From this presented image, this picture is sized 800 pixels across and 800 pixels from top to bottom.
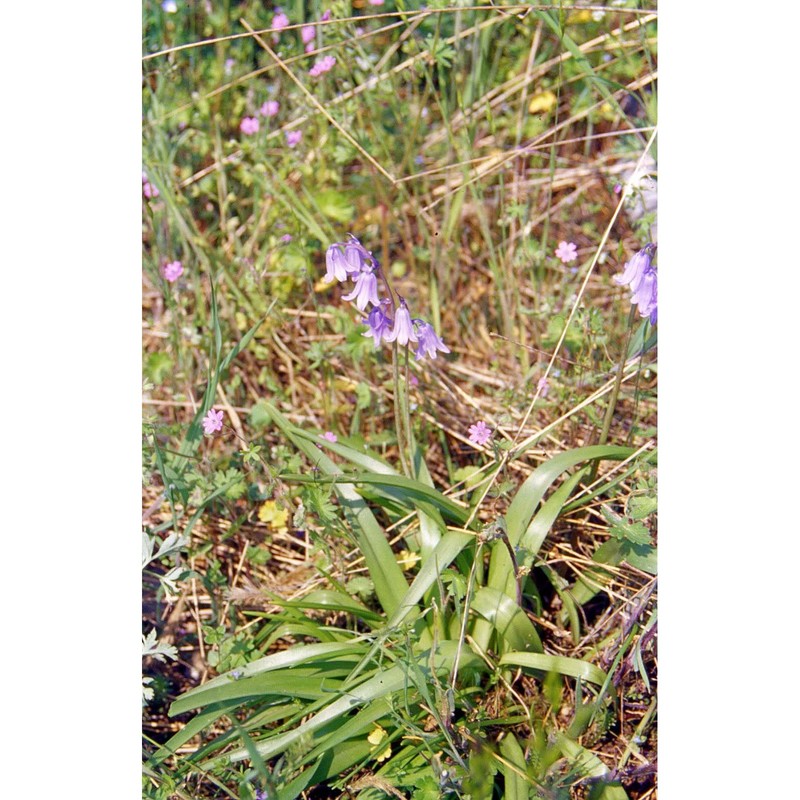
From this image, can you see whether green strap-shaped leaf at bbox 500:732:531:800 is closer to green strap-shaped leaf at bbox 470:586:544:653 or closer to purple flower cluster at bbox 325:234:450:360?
green strap-shaped leaf at bbox 470:586:544:653

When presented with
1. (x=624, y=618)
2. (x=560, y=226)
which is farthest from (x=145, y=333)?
(x=624, y=618)

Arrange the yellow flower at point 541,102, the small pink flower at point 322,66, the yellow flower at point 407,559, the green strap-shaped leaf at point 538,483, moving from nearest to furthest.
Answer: the green strap-shaped leaf at point 538,483, the yellow flower at point 407,559, the small pink flower at point 322,66, the yellow flower at point 541,102

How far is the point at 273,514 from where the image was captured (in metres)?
2.03

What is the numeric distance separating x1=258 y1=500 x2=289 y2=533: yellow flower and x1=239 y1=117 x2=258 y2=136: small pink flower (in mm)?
1236

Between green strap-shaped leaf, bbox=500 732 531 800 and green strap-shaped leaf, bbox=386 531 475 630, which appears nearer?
green strap-shaped leaf, bbox=500 732 531 800

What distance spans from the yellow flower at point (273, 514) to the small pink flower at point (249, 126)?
48.7 inches

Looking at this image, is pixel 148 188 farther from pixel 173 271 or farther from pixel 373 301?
pixel 373 301

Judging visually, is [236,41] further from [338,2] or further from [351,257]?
[351,257]

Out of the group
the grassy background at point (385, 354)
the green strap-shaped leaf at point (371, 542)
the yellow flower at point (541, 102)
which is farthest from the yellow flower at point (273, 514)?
the yellow flower at point (541, 102)

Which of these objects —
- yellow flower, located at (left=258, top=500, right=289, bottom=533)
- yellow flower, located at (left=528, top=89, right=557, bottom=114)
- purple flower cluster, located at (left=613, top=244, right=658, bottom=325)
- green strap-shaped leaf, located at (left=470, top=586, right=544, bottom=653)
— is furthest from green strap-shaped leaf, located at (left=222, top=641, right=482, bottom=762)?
yellow flower, located at (left=528, top=89, right=557, bottom=114)

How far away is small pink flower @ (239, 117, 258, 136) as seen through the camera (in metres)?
2.70

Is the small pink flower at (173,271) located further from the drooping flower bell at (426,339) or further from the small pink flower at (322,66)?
the drooping flower bell at (426,339)

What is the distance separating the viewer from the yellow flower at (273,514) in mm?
1993

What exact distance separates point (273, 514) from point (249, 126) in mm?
1294
